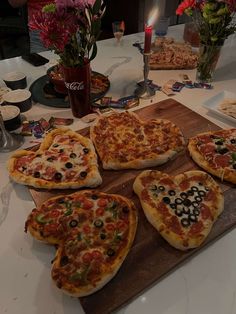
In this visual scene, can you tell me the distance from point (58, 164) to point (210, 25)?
114 centimetres

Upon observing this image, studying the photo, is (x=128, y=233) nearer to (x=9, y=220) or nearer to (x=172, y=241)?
(x=172, y=241)

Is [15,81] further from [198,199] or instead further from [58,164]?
[198,199]

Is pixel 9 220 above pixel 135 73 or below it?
below

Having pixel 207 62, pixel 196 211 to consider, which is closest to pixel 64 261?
pixel 196 211

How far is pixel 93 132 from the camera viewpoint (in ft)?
4.48

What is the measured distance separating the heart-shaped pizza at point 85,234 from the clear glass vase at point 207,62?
113 cm

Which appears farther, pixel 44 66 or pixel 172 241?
pixel 44 66

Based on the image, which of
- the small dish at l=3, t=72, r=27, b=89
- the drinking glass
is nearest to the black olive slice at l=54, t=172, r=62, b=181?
the small dish at l=3, t=72, r=27, b=89

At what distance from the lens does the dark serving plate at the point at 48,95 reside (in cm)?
164

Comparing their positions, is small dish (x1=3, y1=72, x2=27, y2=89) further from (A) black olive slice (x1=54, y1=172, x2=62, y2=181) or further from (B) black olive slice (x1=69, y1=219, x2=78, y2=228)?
(B) black olive slice (x1=69, y1=219, x2=78, y2=228)

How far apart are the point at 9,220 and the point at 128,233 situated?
45cm

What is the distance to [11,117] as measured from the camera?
1.42 metres

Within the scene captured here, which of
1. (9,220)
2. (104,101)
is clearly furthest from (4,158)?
(104,101)

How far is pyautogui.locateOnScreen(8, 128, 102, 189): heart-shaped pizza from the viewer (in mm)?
1128
